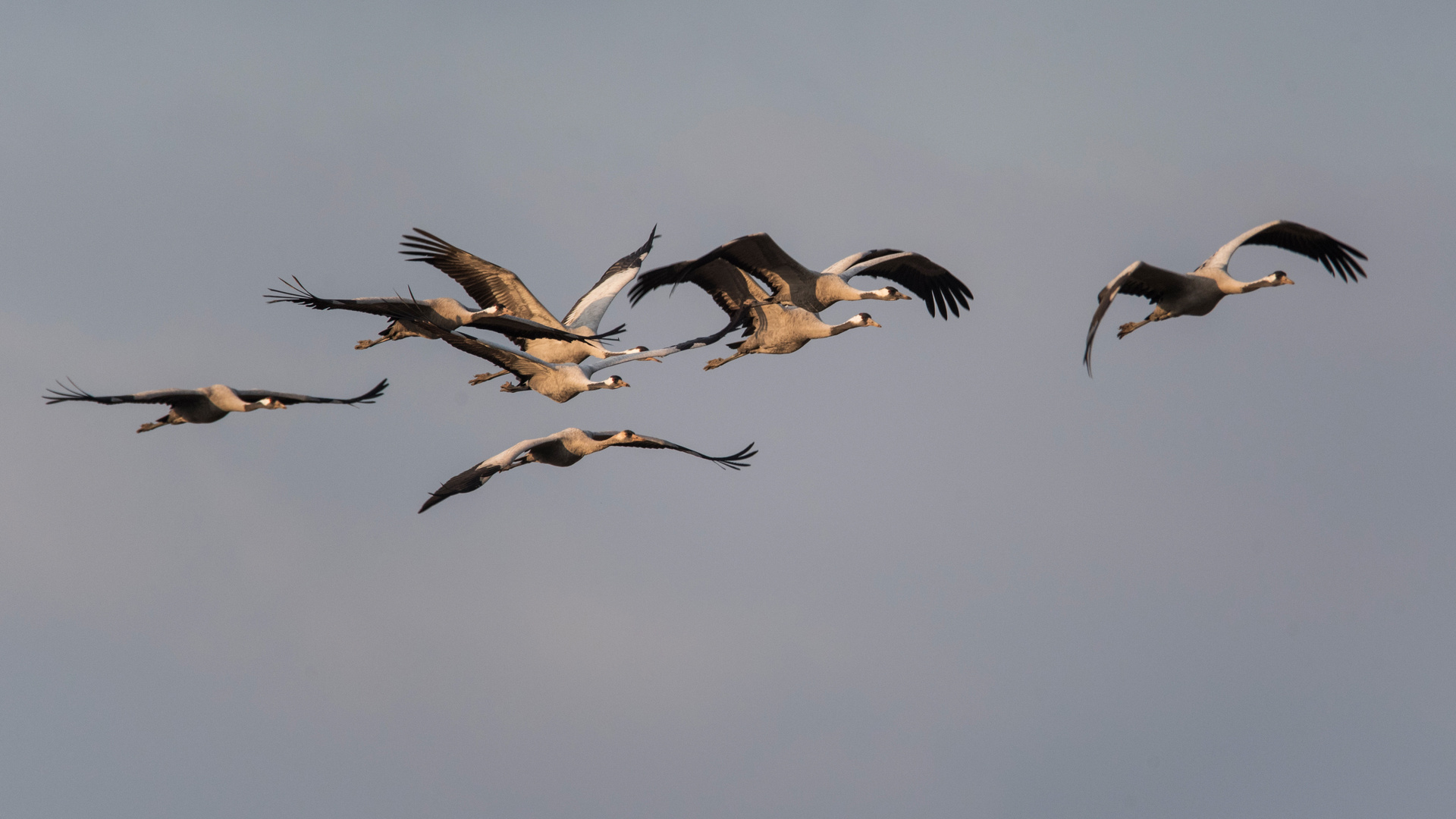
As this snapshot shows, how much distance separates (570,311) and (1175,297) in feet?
34.9

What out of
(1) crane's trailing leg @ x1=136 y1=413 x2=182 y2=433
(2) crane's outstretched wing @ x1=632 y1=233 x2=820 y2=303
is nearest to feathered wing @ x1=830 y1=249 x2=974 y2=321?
(2) crane's outstretched wing @ x1=632 y1=233 x2=820 y2=303

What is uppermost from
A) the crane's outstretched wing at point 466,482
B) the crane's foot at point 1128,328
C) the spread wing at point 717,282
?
the spread wing at point 717,282

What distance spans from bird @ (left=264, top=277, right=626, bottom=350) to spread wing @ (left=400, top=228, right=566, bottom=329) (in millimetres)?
543

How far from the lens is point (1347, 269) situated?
20.2m

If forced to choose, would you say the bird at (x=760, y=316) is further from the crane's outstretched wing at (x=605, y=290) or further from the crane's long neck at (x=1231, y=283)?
→ the crane's long neck at (x=1231, y=283)

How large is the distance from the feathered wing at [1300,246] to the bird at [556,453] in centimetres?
750

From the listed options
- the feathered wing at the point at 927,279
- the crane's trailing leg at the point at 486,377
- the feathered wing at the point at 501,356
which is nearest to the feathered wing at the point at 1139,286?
the feathered wing at the point at 927,279

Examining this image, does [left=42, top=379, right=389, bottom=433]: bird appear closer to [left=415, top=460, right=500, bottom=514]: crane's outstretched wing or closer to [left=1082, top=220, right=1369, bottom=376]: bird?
[left=415, top=460, right=500, bottom=514]: crane's outstretched wing

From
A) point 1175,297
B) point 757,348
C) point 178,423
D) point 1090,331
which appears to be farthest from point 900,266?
point 178,423

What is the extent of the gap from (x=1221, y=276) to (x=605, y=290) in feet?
34.9

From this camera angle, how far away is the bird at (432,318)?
1783 centimetres

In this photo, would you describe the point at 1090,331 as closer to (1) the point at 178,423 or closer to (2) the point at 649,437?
(2) the point at 649,437

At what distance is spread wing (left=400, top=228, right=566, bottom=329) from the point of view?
20.6 metres

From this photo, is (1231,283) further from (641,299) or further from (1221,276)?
(641,299)
